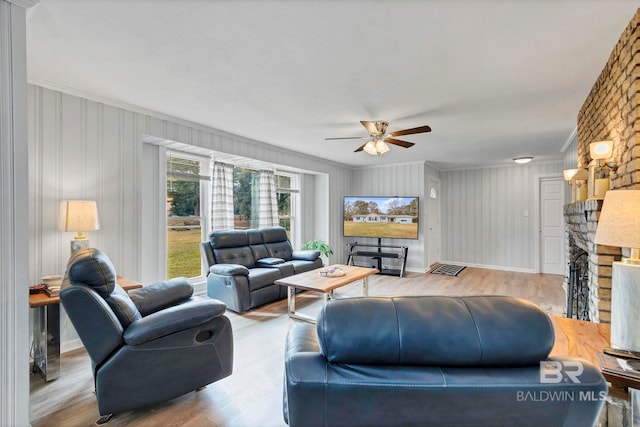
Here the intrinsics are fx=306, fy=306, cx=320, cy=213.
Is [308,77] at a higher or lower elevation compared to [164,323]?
higher

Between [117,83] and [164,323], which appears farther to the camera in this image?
[117,83]

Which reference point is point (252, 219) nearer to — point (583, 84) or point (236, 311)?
point (236, 311)

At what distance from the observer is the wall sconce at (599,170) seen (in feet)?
7.18

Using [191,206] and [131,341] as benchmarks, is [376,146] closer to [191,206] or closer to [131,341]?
[191,206]

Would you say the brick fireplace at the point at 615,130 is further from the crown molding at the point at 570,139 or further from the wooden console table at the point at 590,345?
the crown molding at the point at 570,139

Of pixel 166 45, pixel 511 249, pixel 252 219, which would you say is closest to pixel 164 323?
pixel 166 45

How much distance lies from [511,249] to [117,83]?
7.45 meters

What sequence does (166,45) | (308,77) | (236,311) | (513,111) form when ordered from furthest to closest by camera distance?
(236,311)
(513,111)
(308,77)
(166,45)

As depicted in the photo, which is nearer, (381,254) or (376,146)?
(376,146)

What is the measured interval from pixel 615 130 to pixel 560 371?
85.2 inches

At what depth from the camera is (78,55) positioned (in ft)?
7.34

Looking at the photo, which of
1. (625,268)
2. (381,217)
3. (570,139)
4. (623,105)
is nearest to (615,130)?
(623,105)

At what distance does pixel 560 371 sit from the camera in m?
0.88

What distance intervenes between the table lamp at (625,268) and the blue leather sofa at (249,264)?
3.31 meters
